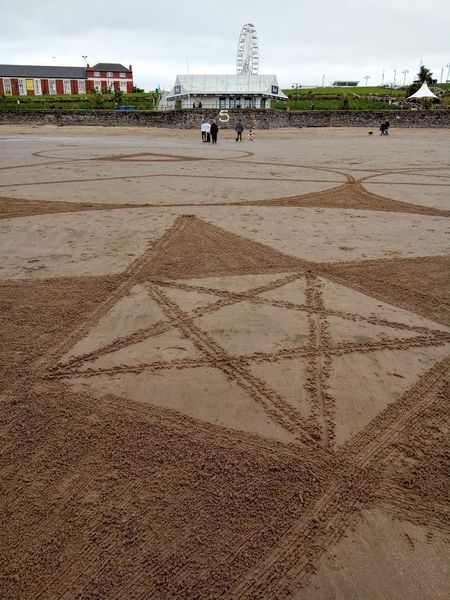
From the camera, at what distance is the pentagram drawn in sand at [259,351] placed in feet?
11.8

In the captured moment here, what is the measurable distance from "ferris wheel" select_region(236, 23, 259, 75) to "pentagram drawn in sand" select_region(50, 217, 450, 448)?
6810 centimetres

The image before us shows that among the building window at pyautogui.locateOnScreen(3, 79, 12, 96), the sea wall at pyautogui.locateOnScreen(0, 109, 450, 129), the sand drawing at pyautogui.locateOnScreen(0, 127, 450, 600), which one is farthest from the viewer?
the building window at pyautogui.locateOnScreen(3, 79, 12, 96)

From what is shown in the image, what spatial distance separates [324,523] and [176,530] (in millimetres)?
845

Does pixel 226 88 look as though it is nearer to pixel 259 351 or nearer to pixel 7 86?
pixel 7 86

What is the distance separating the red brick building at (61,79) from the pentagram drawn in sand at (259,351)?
98.1 meters

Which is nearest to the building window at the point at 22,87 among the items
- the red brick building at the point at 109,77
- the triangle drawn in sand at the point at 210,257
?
the red brick building at the point at 109,77

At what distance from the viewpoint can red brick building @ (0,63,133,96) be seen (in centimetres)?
9188

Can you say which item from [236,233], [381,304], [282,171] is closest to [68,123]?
[282,171]

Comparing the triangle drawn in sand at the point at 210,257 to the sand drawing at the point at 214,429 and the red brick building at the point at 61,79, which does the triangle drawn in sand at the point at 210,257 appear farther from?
the red brick building at the point at 61,79

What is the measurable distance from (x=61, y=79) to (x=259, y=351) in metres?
106

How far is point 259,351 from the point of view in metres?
4.41

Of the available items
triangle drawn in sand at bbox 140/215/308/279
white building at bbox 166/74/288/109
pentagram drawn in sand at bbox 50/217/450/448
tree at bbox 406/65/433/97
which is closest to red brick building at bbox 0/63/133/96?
white building at bbox 166/74/288/109

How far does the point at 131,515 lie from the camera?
8.72ft

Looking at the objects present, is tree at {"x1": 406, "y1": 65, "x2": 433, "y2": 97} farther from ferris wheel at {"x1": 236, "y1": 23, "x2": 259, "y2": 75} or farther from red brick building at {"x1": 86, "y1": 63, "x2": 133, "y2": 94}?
red brick building at {"x1": 86, "y1": 63, "x2": 133, "y2": 94}
